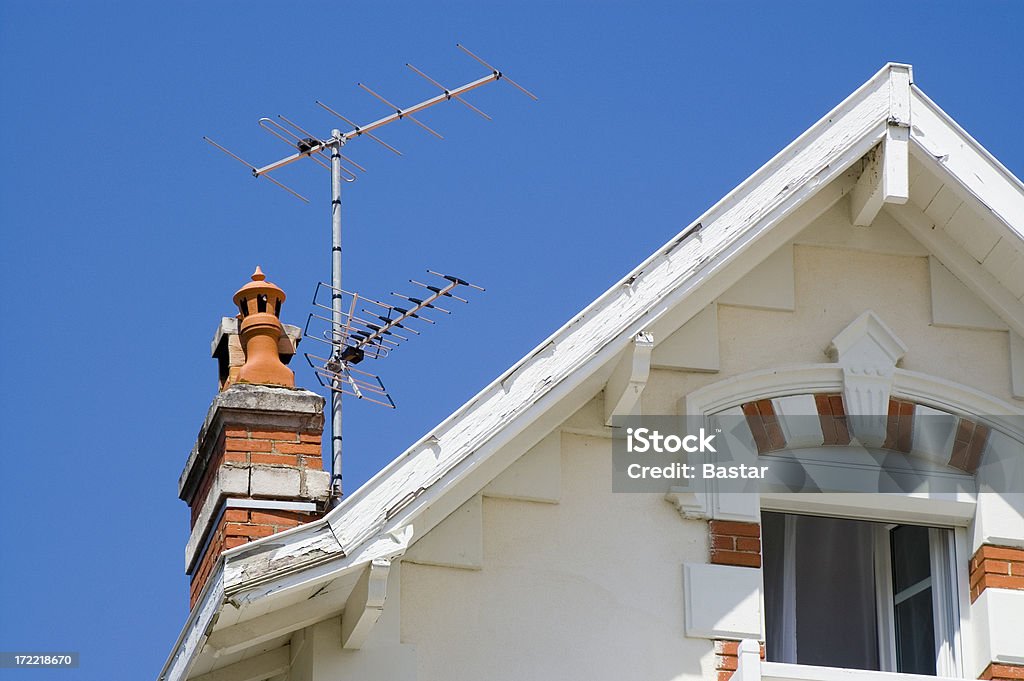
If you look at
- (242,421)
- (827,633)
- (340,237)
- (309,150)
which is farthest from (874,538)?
(309,150)

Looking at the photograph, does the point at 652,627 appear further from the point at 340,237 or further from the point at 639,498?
the point at 340,237

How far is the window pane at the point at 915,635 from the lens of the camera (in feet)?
28.2

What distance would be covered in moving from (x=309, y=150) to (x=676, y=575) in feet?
17.6

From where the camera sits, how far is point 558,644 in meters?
8.02

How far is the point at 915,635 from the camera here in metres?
8.70

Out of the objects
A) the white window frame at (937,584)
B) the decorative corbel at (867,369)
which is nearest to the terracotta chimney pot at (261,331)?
the white window frame at (937,584)

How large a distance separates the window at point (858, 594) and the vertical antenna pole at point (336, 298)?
215 cm

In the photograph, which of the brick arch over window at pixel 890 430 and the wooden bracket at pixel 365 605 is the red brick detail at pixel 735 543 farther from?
the wooden bracket at pixel 365 605

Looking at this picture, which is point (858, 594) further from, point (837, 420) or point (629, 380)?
point (629, 380)

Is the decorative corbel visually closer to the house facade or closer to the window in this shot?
the house facade

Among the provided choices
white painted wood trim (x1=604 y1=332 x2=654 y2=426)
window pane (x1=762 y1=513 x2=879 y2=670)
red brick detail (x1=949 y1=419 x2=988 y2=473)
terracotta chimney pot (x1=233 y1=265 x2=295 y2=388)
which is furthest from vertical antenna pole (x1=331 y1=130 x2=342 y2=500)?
red brick detail (x1=949 y1=419 x2=988 y2=473)

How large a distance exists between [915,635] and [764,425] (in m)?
1.22

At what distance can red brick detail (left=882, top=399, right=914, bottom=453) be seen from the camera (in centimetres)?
868

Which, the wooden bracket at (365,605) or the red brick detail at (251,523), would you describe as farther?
the red brick detail at (251,523)
